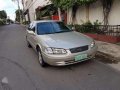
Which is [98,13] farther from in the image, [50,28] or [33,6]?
[33,6]

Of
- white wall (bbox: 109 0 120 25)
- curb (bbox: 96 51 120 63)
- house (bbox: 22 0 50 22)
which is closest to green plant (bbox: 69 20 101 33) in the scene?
white wall (bbox: 109 0 120 25)

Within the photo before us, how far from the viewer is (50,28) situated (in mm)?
6691

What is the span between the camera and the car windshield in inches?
257

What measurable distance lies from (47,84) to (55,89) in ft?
1.20

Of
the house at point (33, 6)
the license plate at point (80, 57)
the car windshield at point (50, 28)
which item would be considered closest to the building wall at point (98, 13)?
the car windshield at point (50, 28)

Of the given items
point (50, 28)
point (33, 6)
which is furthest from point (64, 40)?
point (33, 6)

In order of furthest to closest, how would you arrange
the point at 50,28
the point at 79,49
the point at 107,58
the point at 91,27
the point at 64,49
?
the point at 91,27 → the point at 50,28 → the point at 107,58 → the point at 79,49 → the point at 64,49

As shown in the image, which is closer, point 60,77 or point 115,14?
point 60,77

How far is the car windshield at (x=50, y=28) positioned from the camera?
→ 21.4ft

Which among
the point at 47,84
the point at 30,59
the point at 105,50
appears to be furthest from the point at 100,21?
the point at 47,84

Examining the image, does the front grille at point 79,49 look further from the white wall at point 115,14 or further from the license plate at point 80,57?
the white wall at point 115,14

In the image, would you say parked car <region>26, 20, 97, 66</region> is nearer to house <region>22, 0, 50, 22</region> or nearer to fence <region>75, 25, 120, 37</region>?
fence <region>75, 25, 120, 37</region>

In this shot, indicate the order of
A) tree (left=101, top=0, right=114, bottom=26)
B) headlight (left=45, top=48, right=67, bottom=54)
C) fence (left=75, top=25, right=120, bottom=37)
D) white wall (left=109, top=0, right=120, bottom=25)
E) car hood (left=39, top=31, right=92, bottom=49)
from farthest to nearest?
tree (left=101, top=0, right=114, bottom=26)
white wall (left=109, top=0, right=120, bottom=25)
fence (left=75, top=25, right=120, bottom=37)
car hood (left=39, top=31, right=92, bottom=49)
headlight (left=45, top=48, right=67, bottom=54)

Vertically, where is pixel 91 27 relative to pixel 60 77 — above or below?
above
